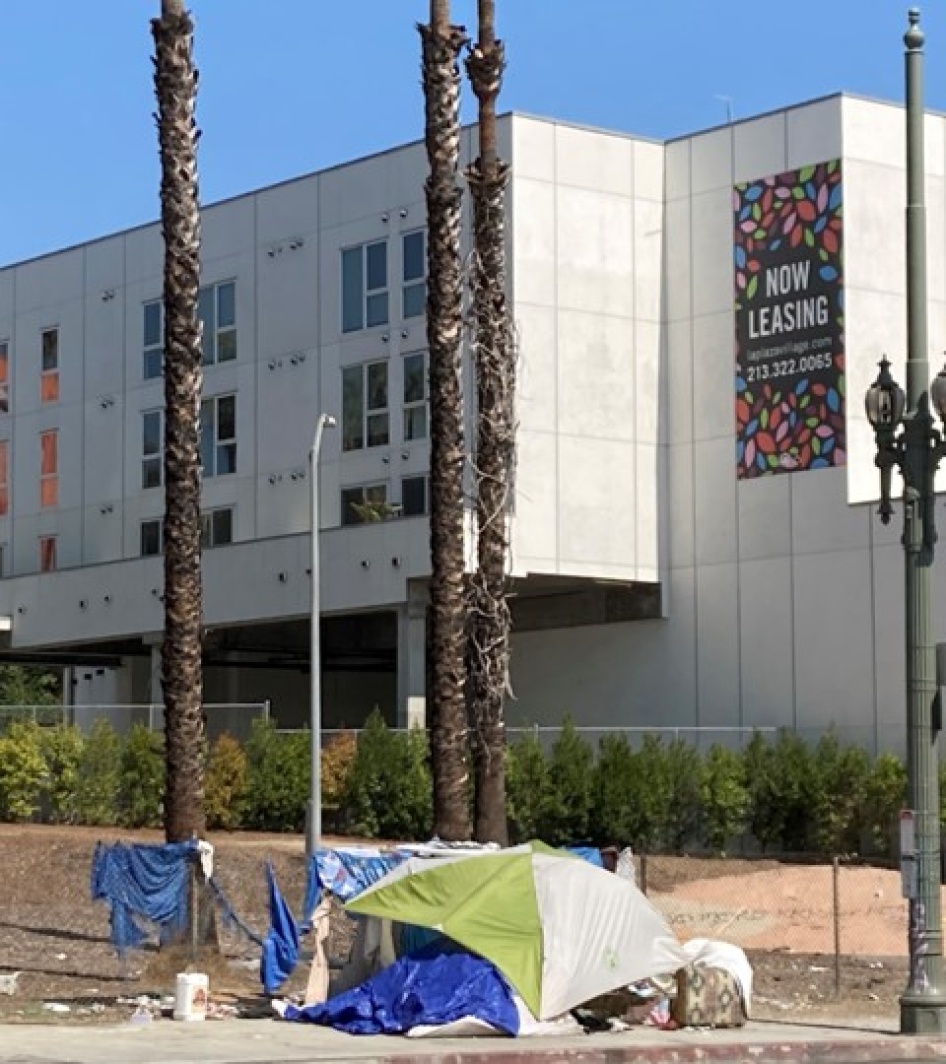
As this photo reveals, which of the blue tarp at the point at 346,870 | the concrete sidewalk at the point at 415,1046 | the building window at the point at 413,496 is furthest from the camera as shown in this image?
the building window at the point at 413,496

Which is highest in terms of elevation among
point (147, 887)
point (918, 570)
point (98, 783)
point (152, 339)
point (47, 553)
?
point (152, 339)

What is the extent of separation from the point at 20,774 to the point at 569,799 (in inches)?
423

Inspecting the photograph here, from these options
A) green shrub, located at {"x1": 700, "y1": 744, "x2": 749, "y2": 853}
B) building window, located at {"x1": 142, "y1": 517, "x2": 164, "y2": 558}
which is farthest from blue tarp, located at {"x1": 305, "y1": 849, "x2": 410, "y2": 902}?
building window, located at {"x1": 142, "y1": 517, "x2": 164, "y2": 558}

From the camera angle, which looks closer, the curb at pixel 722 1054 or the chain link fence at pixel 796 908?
the curb at pixel 722 1054

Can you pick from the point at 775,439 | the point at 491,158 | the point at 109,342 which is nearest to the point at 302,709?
the point at 109,342

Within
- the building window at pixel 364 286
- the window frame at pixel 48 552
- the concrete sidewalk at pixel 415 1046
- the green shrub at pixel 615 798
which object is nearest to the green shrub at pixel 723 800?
the green shrub at pixel 615 798

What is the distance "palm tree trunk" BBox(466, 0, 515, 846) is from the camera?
30219 millimetres

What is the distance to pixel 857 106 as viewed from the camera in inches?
1957

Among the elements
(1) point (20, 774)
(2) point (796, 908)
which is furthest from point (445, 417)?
(1) point (20, 774)

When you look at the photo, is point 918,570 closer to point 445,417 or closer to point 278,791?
point 445,417

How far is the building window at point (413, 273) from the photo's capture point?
5288 cm

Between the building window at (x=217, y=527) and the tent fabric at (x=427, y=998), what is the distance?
37.0 metres

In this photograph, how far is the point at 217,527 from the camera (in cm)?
5797

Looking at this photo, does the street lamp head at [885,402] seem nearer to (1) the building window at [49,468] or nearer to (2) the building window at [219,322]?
(2) the building window at [219,322]
